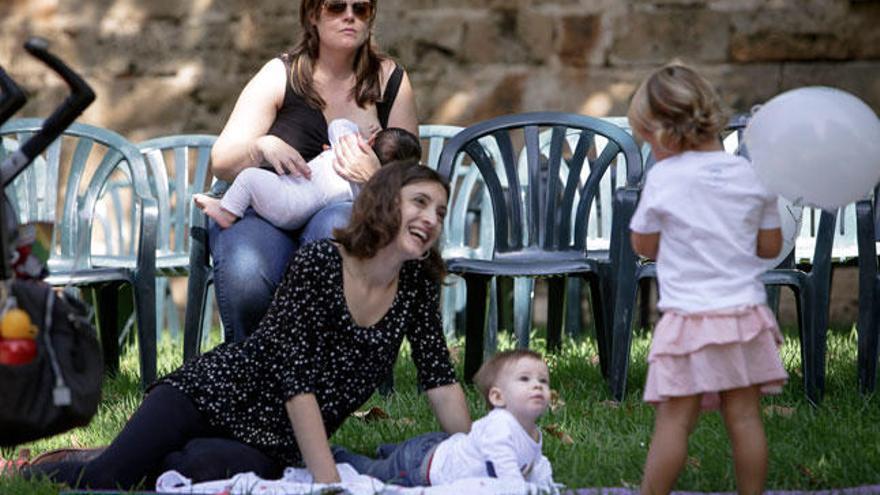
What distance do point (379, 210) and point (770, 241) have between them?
3.12ft

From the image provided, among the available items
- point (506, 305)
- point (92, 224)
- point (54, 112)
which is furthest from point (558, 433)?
point (506, 305)

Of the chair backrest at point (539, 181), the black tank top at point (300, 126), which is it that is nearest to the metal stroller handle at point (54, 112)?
the black tank top at point (300, 126)

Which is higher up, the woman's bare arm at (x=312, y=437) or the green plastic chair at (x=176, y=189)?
the green plastic chair at (x=176, y=189)

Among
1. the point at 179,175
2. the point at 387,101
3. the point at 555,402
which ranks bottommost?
the point at 555,402

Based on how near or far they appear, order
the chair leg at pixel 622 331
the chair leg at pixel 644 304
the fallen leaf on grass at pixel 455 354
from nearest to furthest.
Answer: the chair leg at pixel 622 331, the fallen leaf on grass at pixel 455 354, the chair leg at pixel 644 304

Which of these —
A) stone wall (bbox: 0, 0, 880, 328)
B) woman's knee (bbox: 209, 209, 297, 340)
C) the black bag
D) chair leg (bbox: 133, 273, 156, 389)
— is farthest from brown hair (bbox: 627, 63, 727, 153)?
stone wall (bbox: 0, 0, 880, 328)

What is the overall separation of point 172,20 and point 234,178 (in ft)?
11.8

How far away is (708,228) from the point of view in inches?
148

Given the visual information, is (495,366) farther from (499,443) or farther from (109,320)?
(109,320)

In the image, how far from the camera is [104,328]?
20.0 ft

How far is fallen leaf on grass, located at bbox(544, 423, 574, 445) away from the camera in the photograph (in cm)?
474

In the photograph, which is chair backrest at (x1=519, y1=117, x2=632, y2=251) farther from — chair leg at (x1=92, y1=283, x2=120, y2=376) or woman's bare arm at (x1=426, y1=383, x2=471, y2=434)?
woman's bare arm at (x1=426, y1=383, x2=471, y2=434)

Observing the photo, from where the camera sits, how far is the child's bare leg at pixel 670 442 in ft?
12.5

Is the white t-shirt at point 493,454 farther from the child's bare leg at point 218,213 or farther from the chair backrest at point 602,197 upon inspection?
the chair backrest at point 602,197
